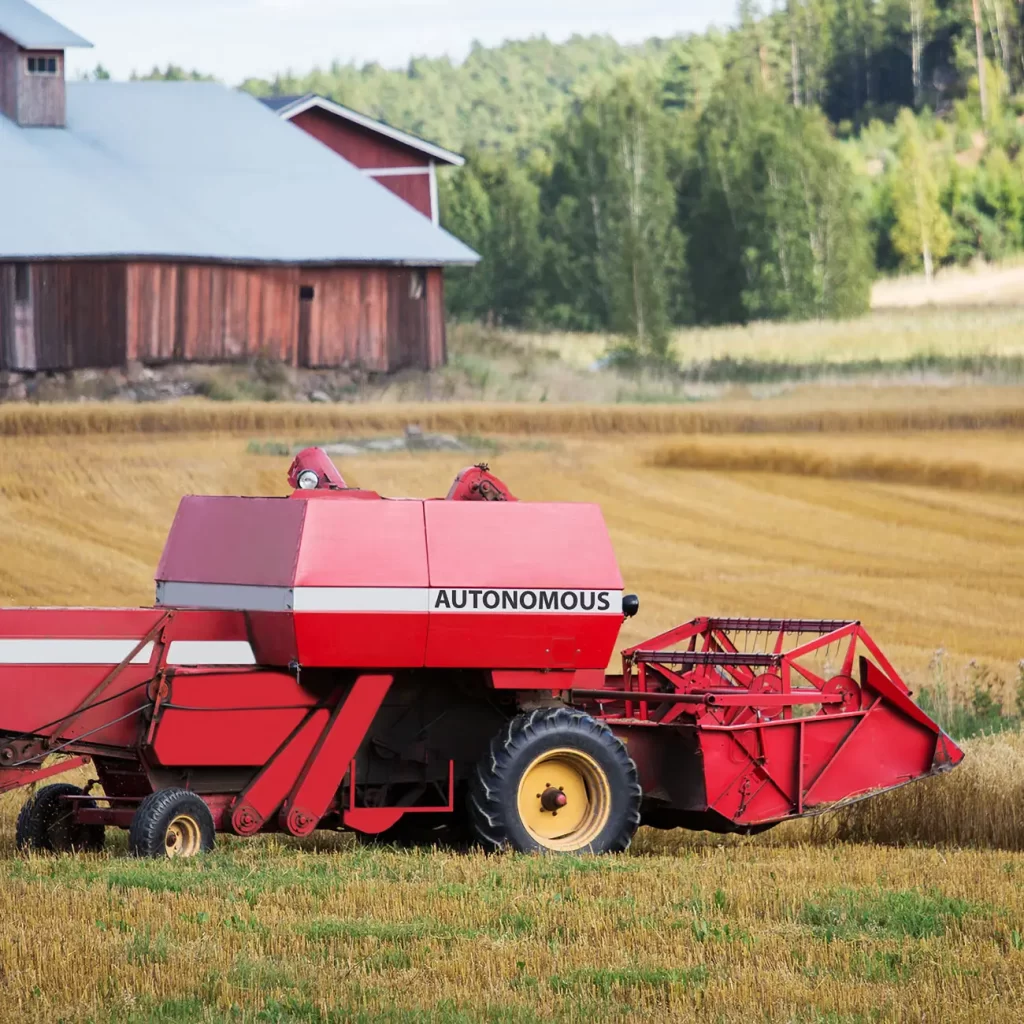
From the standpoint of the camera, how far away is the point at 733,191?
232 feet

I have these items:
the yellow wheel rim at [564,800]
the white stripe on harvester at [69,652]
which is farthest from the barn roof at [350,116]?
the white stripe on harvester at [69,652]

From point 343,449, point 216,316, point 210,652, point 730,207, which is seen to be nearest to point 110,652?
point 210,652

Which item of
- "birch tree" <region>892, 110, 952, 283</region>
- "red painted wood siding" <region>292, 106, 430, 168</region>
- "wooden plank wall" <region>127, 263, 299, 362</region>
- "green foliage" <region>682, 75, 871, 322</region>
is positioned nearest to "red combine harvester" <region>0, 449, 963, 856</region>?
"wooden plank wall" <region>127, 263, 299, 362</region>

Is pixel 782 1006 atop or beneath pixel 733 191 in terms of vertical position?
beneath

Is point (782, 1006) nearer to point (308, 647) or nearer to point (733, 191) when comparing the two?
point (308, 647)

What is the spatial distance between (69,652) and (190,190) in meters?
31.1

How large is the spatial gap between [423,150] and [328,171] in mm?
3542

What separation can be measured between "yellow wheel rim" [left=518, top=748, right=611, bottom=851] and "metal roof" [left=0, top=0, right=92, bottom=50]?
99.7ft

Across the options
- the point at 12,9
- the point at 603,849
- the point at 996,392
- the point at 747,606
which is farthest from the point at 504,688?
the point at 12,9

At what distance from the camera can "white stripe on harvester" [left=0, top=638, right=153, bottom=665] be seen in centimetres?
1155

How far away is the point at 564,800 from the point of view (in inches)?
486

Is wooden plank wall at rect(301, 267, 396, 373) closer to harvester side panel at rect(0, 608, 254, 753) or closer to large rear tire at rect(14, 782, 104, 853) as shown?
large rear tire at rect(14, 782, 104, 853)

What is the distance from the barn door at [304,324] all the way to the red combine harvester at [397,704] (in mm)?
29500

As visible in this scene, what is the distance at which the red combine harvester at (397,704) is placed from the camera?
11.7 metres
